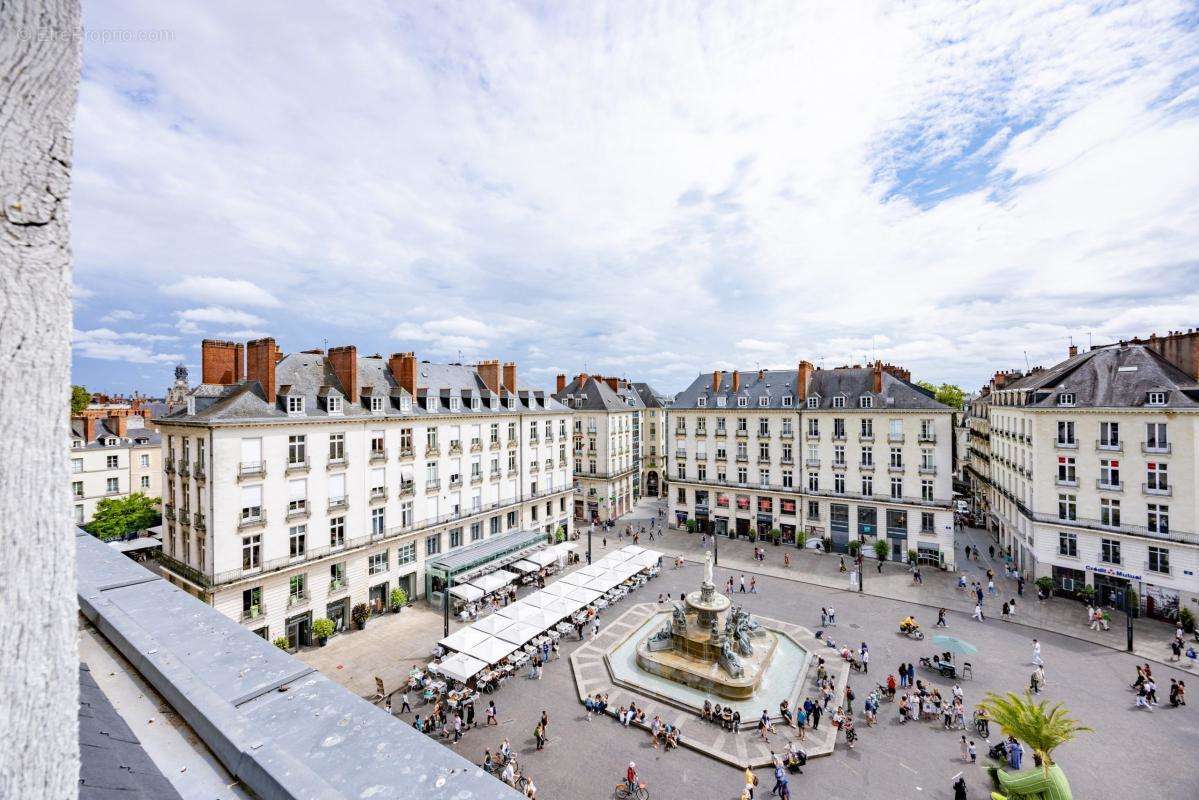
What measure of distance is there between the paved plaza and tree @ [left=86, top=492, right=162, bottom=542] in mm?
19928

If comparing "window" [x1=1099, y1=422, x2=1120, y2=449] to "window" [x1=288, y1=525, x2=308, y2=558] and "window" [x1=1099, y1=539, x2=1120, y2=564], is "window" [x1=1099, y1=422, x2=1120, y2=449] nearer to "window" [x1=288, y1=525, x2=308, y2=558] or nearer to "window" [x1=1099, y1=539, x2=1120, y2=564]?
"window" [x1=1099, y1=539, x2=1120, y2=564]

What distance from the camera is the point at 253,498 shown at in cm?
2603

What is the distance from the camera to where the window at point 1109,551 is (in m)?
32.5

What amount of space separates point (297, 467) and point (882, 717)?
97.4 feet

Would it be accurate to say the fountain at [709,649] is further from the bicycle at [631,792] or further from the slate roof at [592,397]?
the slate roof at [592,397]

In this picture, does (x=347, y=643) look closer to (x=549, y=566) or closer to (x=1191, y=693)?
(x=549, y=566)

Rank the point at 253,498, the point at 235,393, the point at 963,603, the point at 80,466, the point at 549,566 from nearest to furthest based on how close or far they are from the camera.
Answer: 1. the point at 253,498
2. the point at 235,393
3. the point at 963,603
4. the point at 549,566
5. the point at 80,466

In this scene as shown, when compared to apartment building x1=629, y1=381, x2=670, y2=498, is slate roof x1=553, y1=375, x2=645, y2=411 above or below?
above

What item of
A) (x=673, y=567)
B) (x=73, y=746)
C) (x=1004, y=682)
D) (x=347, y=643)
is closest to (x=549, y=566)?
(x=673, y=567)

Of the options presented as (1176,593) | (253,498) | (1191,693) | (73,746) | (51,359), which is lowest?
(1191,693)

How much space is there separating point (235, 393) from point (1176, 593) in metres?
53.1

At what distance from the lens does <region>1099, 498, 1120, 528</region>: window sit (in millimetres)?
32625

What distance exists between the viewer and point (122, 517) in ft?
119

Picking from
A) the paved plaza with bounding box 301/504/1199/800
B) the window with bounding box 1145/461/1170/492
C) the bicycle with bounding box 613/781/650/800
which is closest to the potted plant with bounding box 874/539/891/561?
the paved plaza with bounding box 301/504/1199/800
